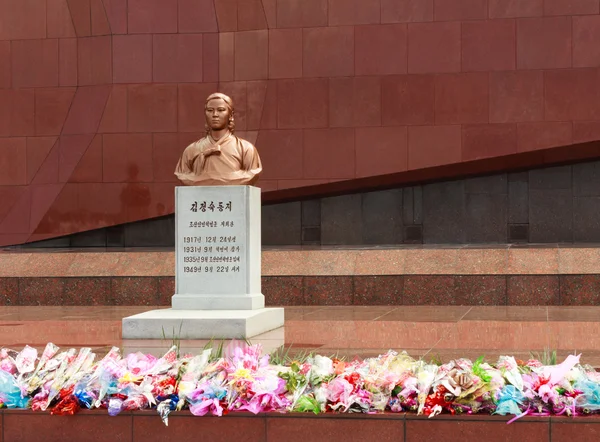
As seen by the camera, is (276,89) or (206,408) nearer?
(206,408)

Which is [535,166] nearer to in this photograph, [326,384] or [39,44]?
[39,44]

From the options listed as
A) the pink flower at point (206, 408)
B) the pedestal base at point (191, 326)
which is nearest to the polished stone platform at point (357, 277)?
the pedestal base at point (191, 326)

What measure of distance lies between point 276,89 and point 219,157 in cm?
680

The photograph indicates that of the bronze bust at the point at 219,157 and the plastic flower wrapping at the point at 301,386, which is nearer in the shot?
the plastic flower wrapping at the point at 301,386

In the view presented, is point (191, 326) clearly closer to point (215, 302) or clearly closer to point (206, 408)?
point (215, 302)

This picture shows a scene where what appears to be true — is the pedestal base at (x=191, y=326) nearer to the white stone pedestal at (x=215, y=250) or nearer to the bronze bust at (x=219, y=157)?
the white stone pedestal at (x=215, y=250)

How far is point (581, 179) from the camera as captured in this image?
17.1 m

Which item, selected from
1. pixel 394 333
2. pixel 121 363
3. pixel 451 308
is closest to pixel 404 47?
pixel 451 308

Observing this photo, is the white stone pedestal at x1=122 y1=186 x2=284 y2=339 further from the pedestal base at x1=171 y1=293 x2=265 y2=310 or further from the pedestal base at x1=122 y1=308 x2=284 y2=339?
the pedestal base at x1=122 y1=308 x2=284 y2=339

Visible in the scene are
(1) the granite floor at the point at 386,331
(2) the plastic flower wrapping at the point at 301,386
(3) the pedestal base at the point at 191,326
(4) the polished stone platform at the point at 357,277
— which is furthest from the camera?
(4) the polished stone platform at the point at 357,277

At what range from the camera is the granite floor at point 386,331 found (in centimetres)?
784

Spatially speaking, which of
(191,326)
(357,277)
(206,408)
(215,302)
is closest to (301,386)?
(206,408)

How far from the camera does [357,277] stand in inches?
539

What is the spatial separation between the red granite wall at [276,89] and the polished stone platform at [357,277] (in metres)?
2.42
